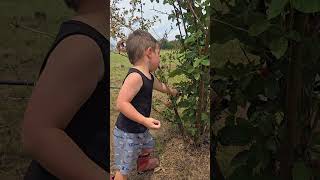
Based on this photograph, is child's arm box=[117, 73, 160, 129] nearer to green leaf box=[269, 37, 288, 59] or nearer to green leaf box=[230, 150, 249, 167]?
green leaf box=[230, 150, 249, 167]

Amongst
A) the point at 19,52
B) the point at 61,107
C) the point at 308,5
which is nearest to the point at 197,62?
the point at 19,52

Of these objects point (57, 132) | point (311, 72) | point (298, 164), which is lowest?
point (298, 164)

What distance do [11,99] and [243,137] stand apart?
1.33 meters

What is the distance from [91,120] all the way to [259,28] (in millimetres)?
521

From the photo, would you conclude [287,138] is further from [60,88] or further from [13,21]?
[13,21]

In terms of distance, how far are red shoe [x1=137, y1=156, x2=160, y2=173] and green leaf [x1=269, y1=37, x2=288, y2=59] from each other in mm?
2741

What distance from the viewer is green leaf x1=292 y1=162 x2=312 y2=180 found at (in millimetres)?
1313

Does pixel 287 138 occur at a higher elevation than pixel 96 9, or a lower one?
lower

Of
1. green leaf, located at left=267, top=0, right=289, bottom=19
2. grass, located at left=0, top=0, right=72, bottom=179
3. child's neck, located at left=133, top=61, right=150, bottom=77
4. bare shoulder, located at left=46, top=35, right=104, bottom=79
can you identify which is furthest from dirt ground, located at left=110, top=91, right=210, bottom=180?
bare shoulder, located at left=46, top=35, right=104, bottom=79

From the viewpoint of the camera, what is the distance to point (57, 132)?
963 mm

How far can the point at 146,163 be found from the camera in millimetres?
3967

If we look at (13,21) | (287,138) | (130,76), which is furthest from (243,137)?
(130,76)

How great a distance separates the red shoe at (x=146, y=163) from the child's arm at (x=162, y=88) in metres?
0.59

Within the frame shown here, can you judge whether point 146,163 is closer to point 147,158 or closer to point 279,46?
point 147,158
